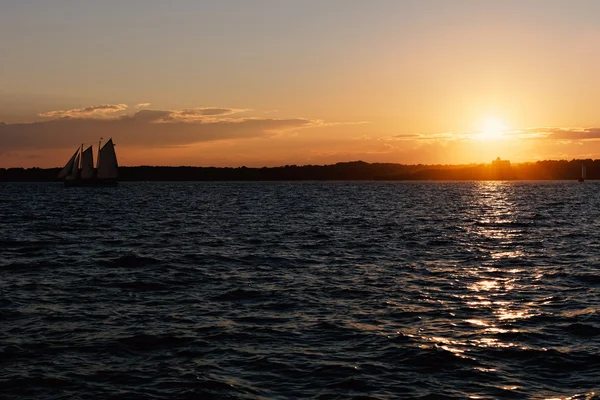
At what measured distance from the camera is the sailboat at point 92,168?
181125mm

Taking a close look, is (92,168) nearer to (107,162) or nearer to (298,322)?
(107,162)

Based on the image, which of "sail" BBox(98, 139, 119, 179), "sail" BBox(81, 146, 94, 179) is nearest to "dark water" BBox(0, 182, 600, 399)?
"sail" BBox(98, 139, 119, 179)

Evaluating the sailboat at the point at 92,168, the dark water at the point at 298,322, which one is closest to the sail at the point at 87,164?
the sailboat at the point at 92,168

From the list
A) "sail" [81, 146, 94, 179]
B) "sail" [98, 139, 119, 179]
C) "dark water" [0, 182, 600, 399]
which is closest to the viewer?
"dark water" [0, 182, 600, 399]

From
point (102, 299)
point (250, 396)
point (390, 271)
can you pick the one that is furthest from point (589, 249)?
point (250, 396)

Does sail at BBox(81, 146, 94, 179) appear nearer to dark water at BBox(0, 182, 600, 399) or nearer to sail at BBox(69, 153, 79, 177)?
sail at BBox(69, 153, 79, 177)

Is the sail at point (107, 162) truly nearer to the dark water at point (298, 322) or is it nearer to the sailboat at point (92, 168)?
the sailboat at point (92, 168)

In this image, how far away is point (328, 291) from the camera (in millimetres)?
27125

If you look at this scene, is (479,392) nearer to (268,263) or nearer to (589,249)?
(268,263)

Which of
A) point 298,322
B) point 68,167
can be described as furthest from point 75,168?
point 298,322

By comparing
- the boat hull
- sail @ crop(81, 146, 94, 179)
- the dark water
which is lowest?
the dark water

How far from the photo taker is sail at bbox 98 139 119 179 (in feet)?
588

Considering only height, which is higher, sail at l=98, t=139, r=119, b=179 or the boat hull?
sail at l=98, t=139, r=119, b=179

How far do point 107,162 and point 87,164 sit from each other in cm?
680
